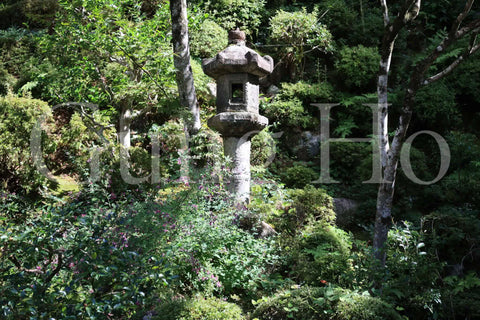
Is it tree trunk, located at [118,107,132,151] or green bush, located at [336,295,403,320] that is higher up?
tree trunk, located at [118,107,132,151]

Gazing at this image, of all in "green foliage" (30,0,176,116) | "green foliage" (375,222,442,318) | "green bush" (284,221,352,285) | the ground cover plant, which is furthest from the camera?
"green foliage" (30,0,176,116)

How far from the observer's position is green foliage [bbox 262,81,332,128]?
345 inches

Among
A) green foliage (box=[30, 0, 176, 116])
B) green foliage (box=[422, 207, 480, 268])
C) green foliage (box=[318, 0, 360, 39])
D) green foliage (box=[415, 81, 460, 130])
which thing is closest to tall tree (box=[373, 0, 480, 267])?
green foliage (box=[422, 207, 480, 268])

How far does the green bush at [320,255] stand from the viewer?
12.3 feet

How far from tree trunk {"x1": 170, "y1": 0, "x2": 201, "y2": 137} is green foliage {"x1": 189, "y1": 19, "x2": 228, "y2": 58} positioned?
3.31 meters

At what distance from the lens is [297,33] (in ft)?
31.0

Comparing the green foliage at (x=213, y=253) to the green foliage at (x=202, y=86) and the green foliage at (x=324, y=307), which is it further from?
the green foliage at (x=202, y=86)

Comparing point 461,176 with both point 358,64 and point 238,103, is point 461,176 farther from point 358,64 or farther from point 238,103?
point 238,103

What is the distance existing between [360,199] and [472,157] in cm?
222

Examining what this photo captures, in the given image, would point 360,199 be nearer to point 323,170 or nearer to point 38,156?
point 323,170

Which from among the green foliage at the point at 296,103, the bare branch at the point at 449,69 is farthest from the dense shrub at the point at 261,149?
the bare branch at the point at 449,69

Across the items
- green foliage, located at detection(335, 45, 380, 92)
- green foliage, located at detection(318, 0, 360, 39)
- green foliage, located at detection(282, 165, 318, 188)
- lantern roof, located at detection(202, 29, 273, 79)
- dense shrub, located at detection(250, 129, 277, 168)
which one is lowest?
green foliage, located at detection(282, 165, 318, 188)

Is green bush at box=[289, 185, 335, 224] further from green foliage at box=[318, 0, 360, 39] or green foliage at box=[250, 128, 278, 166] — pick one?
green foliage at box=[318, 0, 360, 39]

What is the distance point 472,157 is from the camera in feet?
22.6
